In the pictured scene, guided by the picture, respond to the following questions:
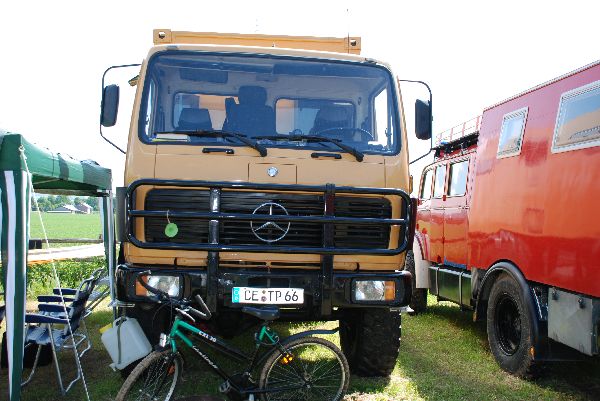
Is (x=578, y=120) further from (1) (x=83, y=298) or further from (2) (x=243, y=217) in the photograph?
(1) (x=83, y=298)

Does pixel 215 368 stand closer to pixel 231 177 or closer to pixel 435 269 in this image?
pixel 231 177

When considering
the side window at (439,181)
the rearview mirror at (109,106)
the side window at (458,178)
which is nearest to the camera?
the rearview mirror at (109,106)

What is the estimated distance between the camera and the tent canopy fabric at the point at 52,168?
400 centimetres

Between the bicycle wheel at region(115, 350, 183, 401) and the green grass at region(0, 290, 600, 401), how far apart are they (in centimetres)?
49

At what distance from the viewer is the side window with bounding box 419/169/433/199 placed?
872 cm

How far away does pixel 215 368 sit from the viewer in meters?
4.21

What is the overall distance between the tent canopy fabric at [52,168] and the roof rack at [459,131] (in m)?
4.45

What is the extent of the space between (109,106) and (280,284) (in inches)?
76.2

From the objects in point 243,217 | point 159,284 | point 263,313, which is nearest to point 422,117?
point 243,217

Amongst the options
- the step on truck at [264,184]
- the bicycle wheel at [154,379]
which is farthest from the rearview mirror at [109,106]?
the bicycle wheel at [154,379]

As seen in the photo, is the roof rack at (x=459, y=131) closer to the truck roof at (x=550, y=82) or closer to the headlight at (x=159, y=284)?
the truck roof at (x=550, y=82)

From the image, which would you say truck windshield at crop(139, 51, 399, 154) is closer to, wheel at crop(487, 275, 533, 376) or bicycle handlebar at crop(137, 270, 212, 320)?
bicycle handlebar at crop(137, 270, 212, 320)

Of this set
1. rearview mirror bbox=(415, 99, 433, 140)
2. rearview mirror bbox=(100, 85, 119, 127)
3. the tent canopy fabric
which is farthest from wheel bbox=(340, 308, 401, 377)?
the tent canopy fabric

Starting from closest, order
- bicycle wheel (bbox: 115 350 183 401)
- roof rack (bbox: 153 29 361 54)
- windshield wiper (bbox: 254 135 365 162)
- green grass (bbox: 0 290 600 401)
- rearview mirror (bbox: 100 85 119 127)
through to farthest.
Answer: bicycle wheel (bbox: 115 350 183 401)
windshield wiper (bbox: 254 135 365 162)
rearview mirror (bbox: 100 85 119 127)
green grass (bbox: 0 290 600 401)
roof rack (bbox: 153 29 361 54)
